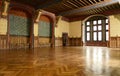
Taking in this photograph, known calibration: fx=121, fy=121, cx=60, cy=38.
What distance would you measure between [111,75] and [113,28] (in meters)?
12.3

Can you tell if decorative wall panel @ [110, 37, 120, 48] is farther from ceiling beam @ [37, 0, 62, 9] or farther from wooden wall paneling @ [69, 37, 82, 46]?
ceiling beam @ [37, 0, 62, 9]

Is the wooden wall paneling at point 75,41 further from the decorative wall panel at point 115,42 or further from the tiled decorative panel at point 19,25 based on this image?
the tiled decorative panel at point 19,25

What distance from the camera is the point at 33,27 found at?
1183cm

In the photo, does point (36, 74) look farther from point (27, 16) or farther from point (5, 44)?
point (27, 16)

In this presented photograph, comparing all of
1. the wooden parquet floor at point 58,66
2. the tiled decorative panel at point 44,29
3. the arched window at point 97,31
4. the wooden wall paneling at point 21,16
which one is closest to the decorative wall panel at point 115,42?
the arched window at point 97,31

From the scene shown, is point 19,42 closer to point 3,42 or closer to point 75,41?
point 3,42

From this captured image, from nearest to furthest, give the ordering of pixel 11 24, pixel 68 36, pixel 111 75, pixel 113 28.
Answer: pixel 111 75 → pixel 11 24 → pixel 113 28 → pixel 68 36

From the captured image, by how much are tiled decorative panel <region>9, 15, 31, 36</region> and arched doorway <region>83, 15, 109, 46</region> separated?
819 centimetres

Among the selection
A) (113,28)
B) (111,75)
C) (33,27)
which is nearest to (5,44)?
(33,27)

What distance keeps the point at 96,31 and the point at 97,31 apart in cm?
14

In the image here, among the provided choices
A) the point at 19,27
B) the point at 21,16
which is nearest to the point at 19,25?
the point at 19,27

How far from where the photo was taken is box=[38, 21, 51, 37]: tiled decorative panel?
42.3 ft

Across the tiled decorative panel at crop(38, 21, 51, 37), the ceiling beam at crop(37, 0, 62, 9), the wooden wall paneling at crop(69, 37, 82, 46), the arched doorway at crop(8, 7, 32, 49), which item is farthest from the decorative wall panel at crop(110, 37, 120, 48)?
the arched doorway at crop(8, 7, 32, 49)

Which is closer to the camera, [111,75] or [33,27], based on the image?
[111,75]
